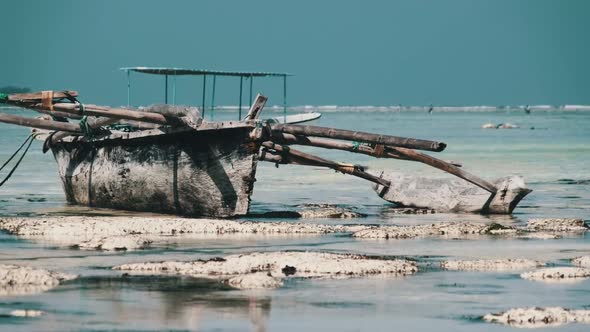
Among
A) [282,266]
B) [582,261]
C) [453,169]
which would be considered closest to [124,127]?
[453,169]

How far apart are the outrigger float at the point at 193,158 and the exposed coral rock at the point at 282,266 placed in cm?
545

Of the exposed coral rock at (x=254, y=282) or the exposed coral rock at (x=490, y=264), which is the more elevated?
the exposed coral rock at (x=490, y=264)

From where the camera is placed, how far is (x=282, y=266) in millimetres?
13648

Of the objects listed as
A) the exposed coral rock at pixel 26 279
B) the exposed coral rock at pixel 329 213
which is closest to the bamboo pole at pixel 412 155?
the exposed coral rock at pixel 329 213

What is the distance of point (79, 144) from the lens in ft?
75.2

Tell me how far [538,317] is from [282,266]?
3599 mm

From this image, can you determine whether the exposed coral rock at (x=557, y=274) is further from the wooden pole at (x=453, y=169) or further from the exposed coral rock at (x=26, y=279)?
the wooden pole at (x=453, y=169)

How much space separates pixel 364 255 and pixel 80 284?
3837mm

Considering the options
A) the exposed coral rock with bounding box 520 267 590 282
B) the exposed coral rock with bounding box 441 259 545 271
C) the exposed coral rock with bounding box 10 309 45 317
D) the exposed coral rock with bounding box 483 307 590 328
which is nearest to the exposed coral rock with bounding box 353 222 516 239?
the exposed coral rock with bounding box 441 259 545 271

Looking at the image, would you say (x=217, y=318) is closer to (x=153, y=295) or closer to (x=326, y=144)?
(x=153, y=295)

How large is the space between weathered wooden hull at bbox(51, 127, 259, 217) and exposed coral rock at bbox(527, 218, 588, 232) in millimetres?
4376

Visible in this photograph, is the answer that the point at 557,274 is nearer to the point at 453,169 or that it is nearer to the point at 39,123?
the point at 453,169

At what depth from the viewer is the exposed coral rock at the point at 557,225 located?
18.6 meters

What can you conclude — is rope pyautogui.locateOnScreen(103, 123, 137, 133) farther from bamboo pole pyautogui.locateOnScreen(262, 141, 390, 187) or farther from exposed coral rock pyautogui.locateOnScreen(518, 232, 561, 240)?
exposed coral rock pyautogui.locateOnScreen(518, 232, 561, 240)
